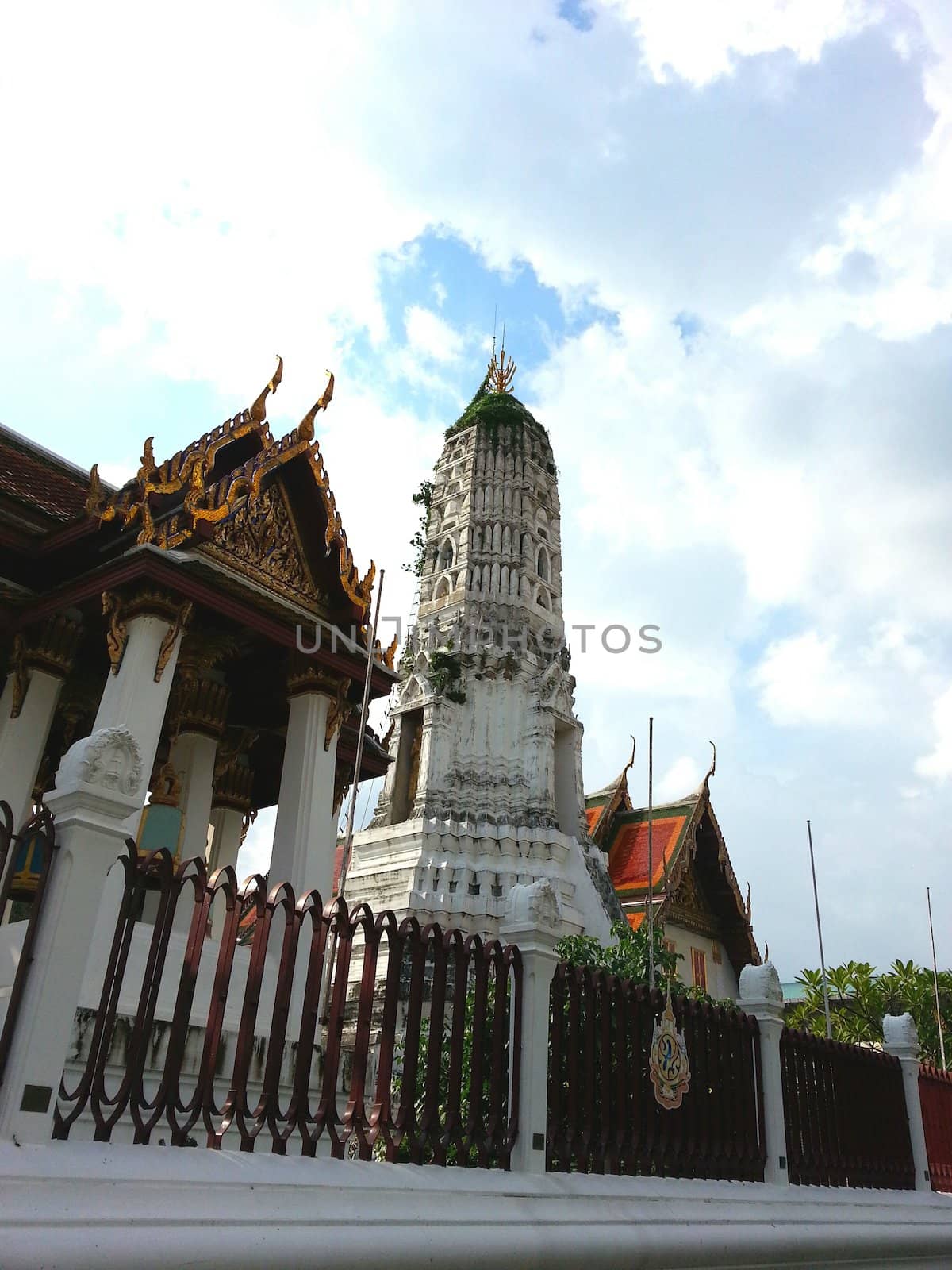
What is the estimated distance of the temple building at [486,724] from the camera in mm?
22297

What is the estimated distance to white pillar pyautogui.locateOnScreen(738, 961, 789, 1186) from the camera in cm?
642

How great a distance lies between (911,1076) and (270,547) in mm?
7431

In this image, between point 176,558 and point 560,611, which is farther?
point 560,611

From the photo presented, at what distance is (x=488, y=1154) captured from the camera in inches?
177

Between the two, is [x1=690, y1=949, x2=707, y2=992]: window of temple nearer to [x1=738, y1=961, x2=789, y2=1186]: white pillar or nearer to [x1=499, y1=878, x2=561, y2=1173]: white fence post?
[x1=738, y1=961, x2=789, y2=1186]: white pillar

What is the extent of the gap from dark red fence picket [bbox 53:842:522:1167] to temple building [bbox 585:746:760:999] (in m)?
22.6

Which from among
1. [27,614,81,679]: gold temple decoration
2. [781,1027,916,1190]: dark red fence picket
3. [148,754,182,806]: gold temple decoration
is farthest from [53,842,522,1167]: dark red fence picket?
[148,754,182,806]: gold temple decoration

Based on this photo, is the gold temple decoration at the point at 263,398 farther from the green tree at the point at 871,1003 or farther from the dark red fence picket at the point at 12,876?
the green tree at the point at 871,1003

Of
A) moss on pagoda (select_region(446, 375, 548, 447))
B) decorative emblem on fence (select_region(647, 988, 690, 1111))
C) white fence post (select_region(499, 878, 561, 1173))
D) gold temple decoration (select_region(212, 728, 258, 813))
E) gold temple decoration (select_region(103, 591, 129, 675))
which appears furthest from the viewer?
moss on pagoda (select_region(446, 375, 548, 447))

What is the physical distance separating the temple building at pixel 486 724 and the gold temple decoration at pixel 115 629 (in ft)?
48.1

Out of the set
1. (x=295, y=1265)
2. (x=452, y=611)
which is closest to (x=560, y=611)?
(x=452, y=611)

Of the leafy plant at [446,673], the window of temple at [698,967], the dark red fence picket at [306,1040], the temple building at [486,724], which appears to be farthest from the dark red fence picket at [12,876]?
the window of temple at [698,967]

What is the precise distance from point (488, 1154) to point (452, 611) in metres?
22.2

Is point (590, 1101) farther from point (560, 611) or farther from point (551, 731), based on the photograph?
point (560, 611)
